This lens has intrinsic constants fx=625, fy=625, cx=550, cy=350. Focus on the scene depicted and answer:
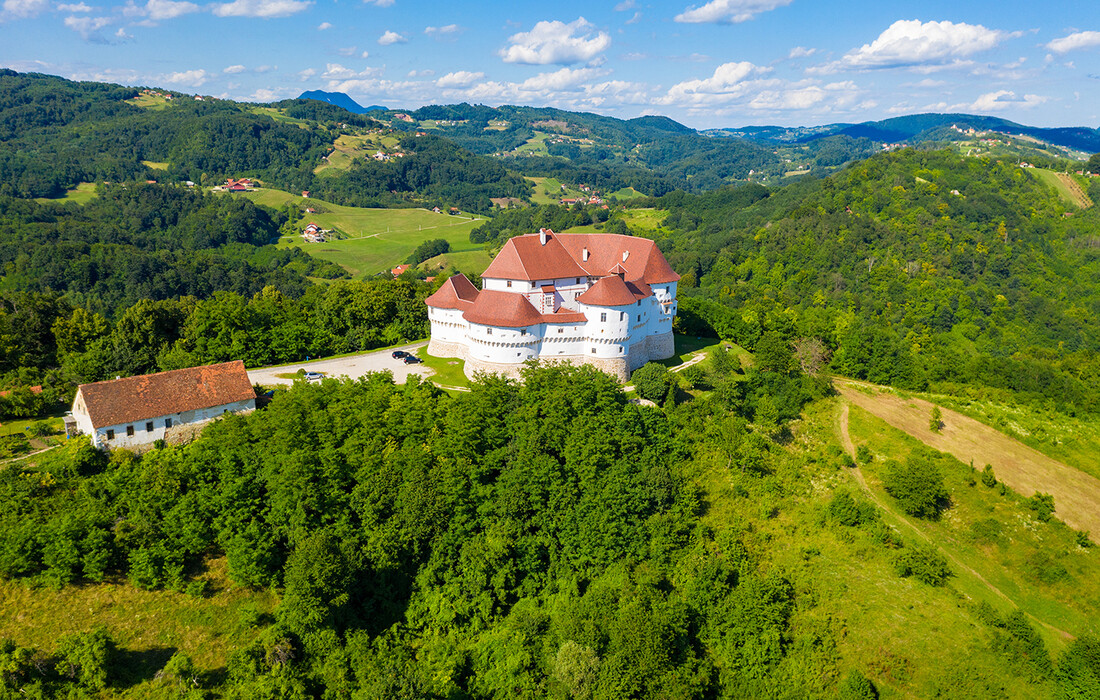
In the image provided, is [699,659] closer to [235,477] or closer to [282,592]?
[282,592]

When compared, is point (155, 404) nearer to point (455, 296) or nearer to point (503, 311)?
point (455, 296)

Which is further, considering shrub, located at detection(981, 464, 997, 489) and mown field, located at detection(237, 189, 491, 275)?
mown field, located at detection(237, 189, 491, 275)

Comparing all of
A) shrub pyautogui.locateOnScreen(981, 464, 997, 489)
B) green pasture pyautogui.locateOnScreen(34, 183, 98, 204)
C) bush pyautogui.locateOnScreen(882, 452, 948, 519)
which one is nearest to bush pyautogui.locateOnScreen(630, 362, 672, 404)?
bush pyautogui.locateOnScreen(882, 452, 948, 519)

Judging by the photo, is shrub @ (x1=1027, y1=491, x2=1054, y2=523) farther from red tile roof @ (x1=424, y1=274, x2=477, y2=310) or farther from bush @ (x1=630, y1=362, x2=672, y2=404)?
red tile roof @ (x1=424, y1=274, x2=477, y2=310)

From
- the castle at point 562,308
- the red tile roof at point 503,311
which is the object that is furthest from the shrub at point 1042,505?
the red tile roof at point 503,311

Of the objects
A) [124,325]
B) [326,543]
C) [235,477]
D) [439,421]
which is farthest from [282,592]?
[124,325]

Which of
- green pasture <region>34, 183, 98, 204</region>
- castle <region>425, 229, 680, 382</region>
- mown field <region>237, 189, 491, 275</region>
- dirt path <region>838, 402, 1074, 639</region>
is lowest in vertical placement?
dirt path <region>838, 402, 1074, 639</region>

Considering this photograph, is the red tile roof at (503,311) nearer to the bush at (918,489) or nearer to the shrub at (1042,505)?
the bush at (918,489)
